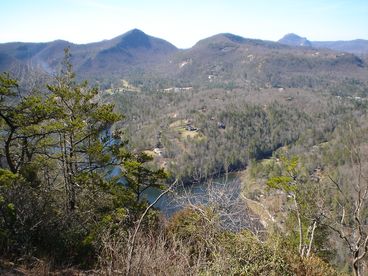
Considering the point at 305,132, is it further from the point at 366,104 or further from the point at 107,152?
the point at 107,152

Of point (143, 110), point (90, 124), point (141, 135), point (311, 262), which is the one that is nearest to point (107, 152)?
point (90, 124)

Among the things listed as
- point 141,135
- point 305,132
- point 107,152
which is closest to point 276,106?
point 305,132

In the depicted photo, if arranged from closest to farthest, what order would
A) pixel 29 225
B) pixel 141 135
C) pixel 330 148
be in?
pixel 29 225
pixel 330 148
pixel 141 135

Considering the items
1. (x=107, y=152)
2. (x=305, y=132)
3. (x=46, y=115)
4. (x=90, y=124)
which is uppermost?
(x=46, y=115)

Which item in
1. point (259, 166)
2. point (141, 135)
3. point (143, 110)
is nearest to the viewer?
point (259, 166)

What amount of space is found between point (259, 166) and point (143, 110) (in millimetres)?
70570

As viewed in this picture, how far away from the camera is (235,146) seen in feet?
342

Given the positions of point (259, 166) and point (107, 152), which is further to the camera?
point (259, 166)

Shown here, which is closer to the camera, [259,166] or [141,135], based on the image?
[259,166]

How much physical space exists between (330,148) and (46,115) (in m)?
93.2

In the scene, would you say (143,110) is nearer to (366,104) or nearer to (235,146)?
(235,146)

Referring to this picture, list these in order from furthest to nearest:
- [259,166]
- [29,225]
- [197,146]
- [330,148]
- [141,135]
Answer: [141,135] < [197,146] < [330,148] < [259,166] < [29,225]

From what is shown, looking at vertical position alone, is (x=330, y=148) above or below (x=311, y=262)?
below

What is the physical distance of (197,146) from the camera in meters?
101
